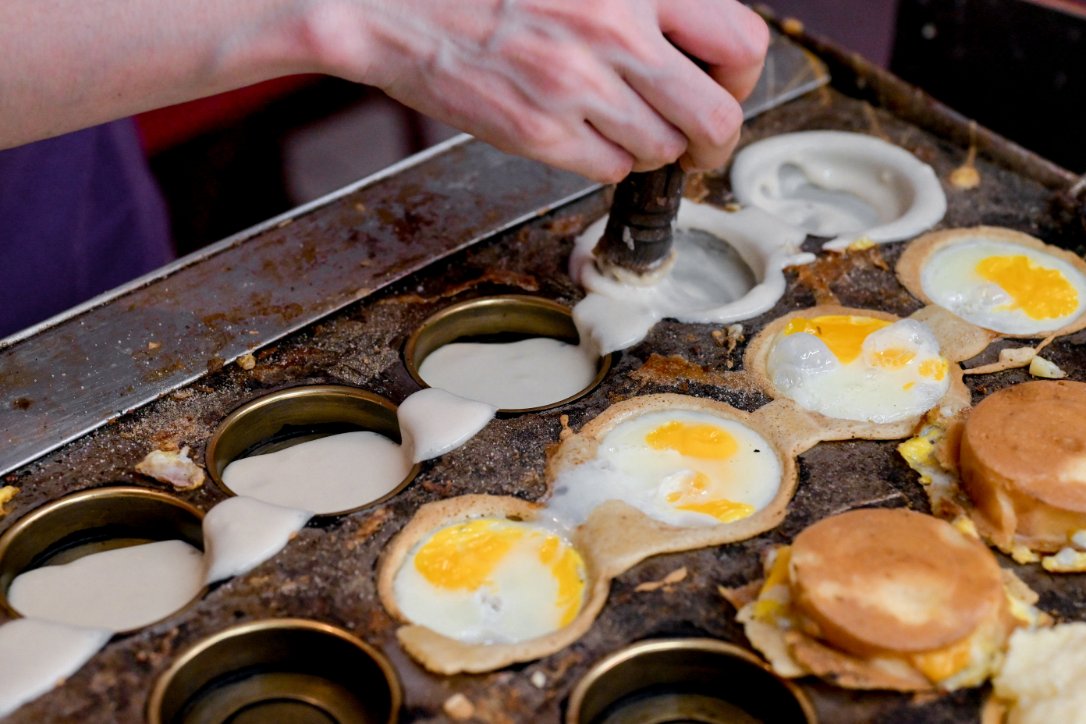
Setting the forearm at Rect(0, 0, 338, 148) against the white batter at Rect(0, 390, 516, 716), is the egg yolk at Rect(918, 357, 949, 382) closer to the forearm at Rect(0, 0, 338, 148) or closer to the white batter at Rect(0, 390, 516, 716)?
the white batter at Rect(0, 390, 516, 716)

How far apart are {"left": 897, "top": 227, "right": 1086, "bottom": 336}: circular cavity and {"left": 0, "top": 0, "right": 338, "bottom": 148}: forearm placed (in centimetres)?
168

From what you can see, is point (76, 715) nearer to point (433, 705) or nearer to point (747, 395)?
point (433, 705)

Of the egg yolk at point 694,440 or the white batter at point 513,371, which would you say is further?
the white batter at point 513,371

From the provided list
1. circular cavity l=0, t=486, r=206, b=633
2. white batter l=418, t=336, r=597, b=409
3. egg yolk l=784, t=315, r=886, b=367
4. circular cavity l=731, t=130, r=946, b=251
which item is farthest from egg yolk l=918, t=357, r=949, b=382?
circular cavity l=0, t=486, r=206, b=633

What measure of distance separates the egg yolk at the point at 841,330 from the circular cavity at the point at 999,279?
0.24m

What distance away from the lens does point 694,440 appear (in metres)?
2.34

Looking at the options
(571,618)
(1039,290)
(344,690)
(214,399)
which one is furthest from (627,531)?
(1039,290)

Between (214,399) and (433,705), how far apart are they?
0.98 m

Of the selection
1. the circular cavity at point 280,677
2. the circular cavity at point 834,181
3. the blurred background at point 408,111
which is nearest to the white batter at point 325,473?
the circular cavity at point 280,677

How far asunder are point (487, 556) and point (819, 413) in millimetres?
840

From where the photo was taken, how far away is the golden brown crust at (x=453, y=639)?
6.18 feet

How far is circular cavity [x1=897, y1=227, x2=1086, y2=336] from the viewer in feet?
A: 8.88

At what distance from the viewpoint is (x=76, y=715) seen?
180 cm

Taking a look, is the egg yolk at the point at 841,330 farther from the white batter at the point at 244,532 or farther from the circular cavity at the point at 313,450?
the white batter at the point at 244,532
